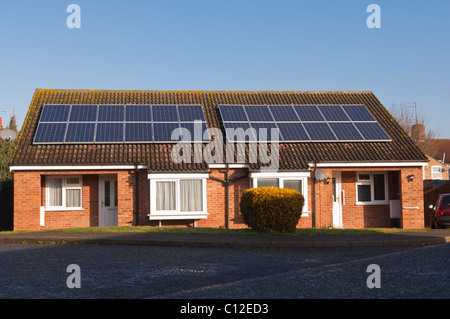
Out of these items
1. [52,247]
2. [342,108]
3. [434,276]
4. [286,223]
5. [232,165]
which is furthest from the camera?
[342,108]

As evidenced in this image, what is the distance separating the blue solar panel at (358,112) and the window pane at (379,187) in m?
2.79

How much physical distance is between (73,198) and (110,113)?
3.85 metres

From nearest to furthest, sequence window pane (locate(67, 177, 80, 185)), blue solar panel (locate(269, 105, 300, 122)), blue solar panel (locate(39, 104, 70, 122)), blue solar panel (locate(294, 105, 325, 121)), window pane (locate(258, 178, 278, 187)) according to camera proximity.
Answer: window pane (locate(258, 178, 278, 187)), window pane (locate(67, 177, 80, 185)), blue solar panel (locate(39, 104, 70, 122)), blue solar panel (locate(269, 105, 300, 122)), blue solar panel (locate(294, 105, 325, 121))

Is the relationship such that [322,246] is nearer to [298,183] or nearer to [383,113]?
[298,183]

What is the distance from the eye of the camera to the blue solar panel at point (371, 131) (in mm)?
20438

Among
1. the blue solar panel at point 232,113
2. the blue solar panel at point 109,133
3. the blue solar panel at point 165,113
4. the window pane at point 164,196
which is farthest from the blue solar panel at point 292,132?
the blue solar panel at point 109,133

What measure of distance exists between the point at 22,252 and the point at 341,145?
12955mm

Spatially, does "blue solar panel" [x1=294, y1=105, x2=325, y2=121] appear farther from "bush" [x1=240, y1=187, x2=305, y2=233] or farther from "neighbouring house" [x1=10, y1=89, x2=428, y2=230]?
"bush" [x1=240, y1=187, x2=305, y2=233]

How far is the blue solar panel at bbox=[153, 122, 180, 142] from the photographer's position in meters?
19.2

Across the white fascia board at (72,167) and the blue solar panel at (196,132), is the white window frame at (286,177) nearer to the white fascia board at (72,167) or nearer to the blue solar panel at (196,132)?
the blue solar panel at (196,132)

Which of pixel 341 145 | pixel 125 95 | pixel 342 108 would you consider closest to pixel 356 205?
pixel 341 145

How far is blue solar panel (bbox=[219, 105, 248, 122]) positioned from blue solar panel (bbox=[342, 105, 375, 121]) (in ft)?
15.6

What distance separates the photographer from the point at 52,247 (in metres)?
12.4

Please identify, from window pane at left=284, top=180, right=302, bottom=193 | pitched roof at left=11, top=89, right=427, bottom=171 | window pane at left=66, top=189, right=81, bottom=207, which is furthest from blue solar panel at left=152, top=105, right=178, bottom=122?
window pane at left=284, top=180, right=302, bottom=193
